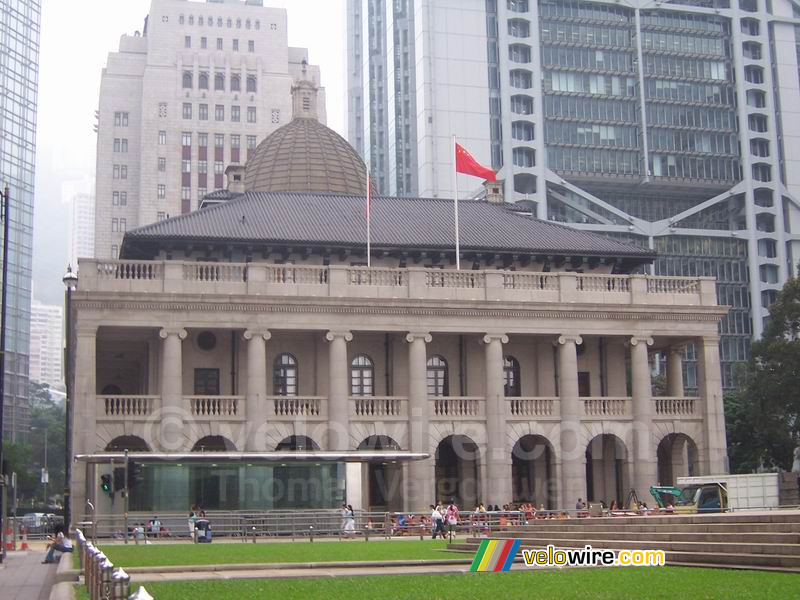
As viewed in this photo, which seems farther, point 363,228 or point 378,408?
point 363,228

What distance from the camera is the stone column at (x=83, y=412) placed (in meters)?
53.7

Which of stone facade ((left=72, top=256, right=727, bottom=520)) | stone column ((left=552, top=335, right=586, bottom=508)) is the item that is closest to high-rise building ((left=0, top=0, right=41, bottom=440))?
stone facade ((left=72, top=256, right=727, bottom=520))

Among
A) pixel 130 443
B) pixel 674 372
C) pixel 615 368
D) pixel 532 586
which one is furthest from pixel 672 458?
pixel 532 586

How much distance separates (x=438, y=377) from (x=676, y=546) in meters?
35.1

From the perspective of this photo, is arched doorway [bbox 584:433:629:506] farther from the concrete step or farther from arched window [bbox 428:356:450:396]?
the concrete step

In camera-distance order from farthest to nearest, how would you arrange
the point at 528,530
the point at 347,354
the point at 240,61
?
1. the point at 240,61
2. the point at 347,354
3. the point at 528,530

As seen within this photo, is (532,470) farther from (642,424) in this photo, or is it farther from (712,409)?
(712,409)

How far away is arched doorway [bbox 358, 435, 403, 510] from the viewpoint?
195ft

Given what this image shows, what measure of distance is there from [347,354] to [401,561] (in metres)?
29.8

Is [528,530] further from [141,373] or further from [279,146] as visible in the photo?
[279,146]

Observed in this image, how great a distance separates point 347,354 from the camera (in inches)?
2435

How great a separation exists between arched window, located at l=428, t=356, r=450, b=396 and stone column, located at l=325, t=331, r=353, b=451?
5976 millimetres

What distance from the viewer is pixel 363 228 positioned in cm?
6600

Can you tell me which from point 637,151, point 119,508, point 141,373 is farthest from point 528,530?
point 637,151
